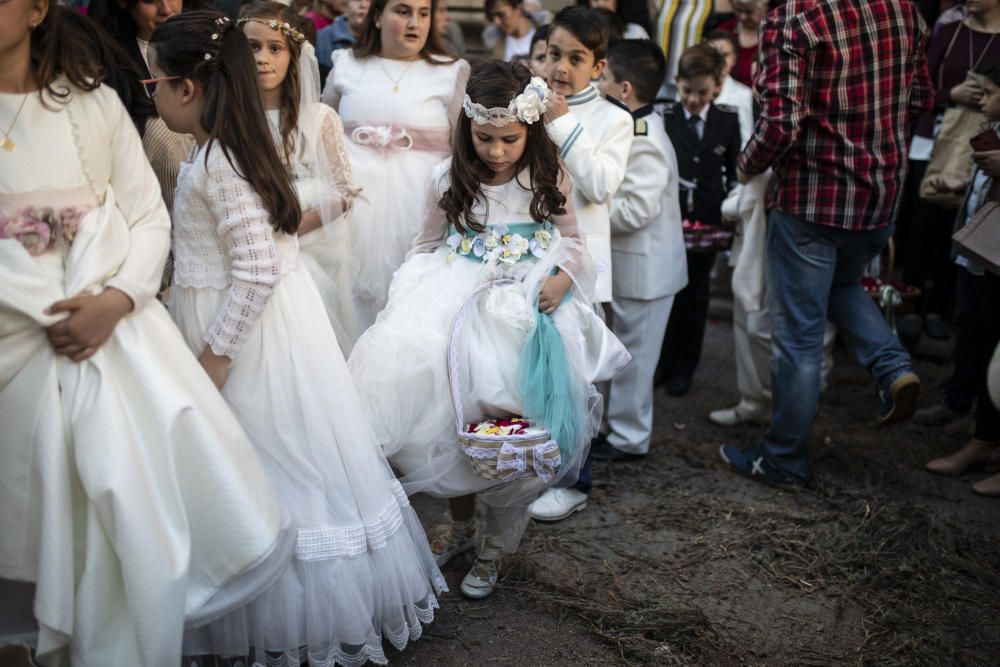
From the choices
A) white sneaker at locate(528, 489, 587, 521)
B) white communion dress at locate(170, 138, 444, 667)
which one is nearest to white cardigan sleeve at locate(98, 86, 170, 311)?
white communion dress at locate(170, 138, 444, 667)

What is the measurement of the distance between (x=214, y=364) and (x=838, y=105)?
283 centimetres

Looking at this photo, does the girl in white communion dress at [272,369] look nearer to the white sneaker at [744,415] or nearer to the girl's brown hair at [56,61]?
the girl's brown hair at [56,61]

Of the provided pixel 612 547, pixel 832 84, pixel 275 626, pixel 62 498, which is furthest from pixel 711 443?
pixel 62 498

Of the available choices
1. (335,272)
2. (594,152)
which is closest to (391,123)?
(335,272)

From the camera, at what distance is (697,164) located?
17.5 feet

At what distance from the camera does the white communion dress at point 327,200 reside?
359 centimetres

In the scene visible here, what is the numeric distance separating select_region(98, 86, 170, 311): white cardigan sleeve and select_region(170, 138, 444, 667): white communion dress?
0.52 feet

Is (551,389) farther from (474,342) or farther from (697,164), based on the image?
(697,164)

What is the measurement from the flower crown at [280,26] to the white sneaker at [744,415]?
3014 millimetres

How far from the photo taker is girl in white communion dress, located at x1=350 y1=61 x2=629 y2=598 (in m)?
3.00

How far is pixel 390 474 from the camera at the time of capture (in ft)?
9.57

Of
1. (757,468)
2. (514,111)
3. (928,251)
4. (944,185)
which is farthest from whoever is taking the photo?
(928,251)

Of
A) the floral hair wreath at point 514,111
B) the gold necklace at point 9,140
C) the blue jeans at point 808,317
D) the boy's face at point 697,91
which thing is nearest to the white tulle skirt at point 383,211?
the floral hair wreath at point 514,111

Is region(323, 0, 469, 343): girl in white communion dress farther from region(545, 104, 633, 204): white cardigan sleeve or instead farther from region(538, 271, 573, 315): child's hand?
region(538, 271, 573, 315): child's hand
